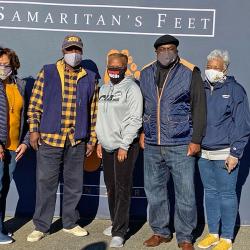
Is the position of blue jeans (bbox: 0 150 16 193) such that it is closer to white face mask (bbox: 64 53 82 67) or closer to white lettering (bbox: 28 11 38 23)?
white face mask (bbox: 64 53 82 67)

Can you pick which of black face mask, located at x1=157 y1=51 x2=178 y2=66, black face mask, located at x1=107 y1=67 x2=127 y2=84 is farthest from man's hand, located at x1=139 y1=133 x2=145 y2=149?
black face mask, located at x1=157 y1=51 x2=178 y2=66

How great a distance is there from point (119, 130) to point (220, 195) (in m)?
1.09

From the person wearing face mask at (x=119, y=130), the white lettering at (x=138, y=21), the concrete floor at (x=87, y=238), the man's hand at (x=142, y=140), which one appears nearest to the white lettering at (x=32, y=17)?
the white lettering at (x=138, y=21)

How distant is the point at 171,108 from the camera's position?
14.2 feet

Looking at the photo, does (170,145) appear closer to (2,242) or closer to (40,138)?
(40,138)

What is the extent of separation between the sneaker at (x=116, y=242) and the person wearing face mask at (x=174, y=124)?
528mm

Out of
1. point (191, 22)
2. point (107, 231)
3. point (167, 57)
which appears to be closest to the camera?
point (167, 57)

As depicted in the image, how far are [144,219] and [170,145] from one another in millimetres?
1378

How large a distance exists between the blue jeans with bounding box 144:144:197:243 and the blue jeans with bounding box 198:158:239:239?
0.19 m

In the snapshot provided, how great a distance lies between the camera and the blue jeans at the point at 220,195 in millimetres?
4473

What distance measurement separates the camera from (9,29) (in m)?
5.29

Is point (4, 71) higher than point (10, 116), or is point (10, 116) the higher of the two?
point (4, 71)

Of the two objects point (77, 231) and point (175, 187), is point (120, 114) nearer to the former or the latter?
point (175, 187)

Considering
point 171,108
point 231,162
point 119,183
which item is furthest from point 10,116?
point 231,162
